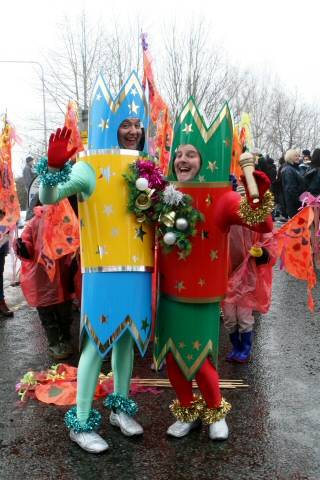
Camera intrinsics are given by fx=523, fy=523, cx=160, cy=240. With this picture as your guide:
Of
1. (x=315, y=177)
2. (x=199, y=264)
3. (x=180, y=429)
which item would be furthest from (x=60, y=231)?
(x=315, y=177)

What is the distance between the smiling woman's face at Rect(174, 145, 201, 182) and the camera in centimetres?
298

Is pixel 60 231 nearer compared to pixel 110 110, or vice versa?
pixel 110 110

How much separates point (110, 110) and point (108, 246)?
78 centimetres

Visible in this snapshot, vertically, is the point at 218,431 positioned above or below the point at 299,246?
below

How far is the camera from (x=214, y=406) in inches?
125

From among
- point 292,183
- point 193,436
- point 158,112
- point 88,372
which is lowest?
point 193,436

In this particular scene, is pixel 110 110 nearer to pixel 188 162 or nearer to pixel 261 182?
pixel 188 162

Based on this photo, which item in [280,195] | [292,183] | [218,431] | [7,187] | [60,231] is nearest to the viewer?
[218,431]

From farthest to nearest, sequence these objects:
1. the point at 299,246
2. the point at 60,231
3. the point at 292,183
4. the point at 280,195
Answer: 1. the point at 280,195
2. the point at 292,183
3. the point at 60,231
4. the point at 299,246

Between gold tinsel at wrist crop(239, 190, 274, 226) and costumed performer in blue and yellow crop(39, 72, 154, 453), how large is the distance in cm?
58

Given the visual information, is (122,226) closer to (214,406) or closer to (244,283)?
(214,406)

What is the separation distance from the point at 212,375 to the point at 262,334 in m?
2.37

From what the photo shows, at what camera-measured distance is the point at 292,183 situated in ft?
34.1

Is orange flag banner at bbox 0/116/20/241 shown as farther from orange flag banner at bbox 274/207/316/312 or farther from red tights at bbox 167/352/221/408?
orange flag banner at bbox 274/207/316/312
